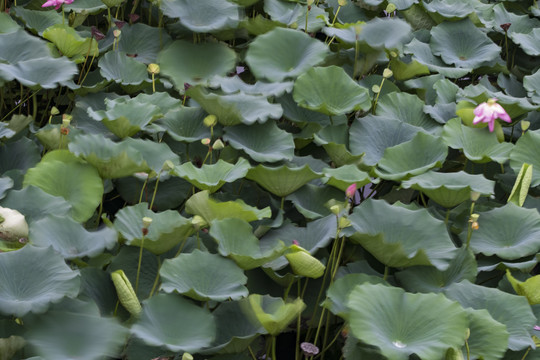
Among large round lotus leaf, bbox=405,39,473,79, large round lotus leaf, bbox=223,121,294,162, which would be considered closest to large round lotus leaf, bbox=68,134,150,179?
large round lotus leaf, bbox=223,121,294,162

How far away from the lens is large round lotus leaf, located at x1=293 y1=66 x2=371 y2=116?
1.59 m

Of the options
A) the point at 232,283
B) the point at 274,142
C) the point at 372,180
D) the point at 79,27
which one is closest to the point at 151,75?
the point at 79,27

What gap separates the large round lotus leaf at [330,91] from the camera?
1591 mm

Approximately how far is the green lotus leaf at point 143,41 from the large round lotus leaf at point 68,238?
0.83m

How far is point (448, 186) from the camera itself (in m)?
1.32

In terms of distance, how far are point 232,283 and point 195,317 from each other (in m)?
0.09

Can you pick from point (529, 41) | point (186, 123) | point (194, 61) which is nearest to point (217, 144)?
point (186, 123)

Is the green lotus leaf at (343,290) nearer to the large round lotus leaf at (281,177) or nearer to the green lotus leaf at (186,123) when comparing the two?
the large round lotus leaf at (281,177)

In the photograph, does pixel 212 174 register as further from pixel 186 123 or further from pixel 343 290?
pixel 343 290

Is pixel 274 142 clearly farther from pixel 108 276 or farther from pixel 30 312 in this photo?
pixel 30 312

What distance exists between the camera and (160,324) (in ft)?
3.44

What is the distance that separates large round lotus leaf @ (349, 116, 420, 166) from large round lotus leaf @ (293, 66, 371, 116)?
0.15 feet

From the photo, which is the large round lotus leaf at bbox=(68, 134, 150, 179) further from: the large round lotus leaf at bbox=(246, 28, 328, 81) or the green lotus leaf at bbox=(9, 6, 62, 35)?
the green lotus leaf at bbox=(9, 6, 62, 35)

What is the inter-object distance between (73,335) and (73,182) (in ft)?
1.34
